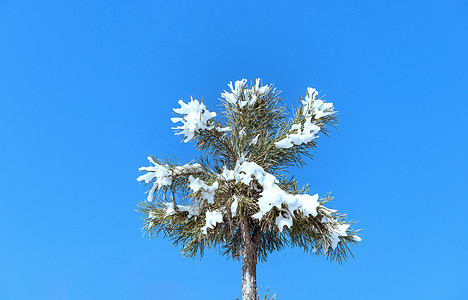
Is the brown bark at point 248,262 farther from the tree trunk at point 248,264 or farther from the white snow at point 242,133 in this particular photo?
the white snow at point 242,133

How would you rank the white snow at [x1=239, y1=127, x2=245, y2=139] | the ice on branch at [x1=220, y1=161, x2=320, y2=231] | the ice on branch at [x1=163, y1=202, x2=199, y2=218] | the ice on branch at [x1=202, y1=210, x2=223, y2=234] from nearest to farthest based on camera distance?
the ice on branch at [x1=220, y1=161, x2=320, y2=231] < the ice on branch at [x1=202, y1=210, x2=223, y2=234] < the ice on branch at [x1=163, y1=202, x2=199, y2=218] < the white snow at [x1=239, y1=127, x2=245, y2=139]

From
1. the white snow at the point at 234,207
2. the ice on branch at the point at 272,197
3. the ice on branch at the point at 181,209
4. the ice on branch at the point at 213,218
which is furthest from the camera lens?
the ice on branch at the point at 181,209

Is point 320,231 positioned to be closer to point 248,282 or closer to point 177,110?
point 248,282

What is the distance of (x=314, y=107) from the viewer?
7.57 m

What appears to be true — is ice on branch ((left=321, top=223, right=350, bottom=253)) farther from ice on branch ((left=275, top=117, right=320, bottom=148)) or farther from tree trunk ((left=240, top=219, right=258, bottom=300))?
ice on branch ((left=275, top=117, right=320, bottom=148))

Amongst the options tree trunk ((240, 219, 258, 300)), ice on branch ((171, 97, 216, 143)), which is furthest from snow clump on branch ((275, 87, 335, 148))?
tree trunk ((240, 219, 258, 300))

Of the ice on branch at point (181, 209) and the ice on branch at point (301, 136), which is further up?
the ice on branch at point (301, 136)

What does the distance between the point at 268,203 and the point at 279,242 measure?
2.63 metres

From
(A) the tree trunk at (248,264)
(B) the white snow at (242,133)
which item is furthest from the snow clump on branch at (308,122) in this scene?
(A) the tree trunk at (248,264)

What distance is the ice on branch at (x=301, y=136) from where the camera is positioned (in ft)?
23.1

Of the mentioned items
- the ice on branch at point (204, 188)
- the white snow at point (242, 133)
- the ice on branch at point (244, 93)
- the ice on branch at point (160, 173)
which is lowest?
the ice on branch at point (204, 188)

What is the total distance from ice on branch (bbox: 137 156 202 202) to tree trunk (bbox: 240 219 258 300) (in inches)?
55.4

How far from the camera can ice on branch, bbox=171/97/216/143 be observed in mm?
6855

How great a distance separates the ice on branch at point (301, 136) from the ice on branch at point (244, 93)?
1.25 meters
